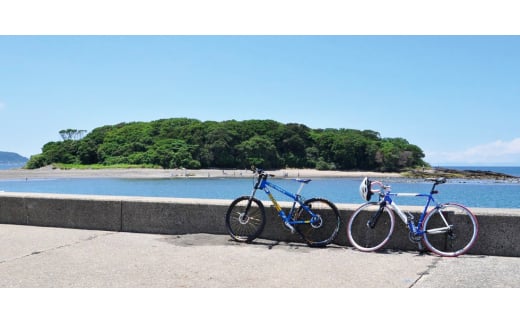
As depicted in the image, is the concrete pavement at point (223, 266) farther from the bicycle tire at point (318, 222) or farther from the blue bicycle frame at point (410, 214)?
the blue bicycle frame at point (410, 214)

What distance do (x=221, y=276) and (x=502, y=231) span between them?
12.7 ft

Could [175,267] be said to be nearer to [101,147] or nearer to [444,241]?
[444,241]

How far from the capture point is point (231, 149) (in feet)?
422

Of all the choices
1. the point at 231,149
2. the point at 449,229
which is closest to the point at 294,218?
the point at 449,229

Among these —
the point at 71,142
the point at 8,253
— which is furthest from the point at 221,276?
the point at 71,142

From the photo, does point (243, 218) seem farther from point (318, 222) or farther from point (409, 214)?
point (409, 214)

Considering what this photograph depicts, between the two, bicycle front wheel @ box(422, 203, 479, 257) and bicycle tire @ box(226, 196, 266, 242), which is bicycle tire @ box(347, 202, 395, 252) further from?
bicycle tire @ box(226, 196, 266, 242)

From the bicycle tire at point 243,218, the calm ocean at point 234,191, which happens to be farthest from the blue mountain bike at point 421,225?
the calm ocean at point 234,191

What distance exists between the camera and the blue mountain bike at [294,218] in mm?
6492

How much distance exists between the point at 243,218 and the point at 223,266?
1.60 m

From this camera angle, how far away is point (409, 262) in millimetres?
5484

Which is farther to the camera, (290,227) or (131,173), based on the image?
(131,173)

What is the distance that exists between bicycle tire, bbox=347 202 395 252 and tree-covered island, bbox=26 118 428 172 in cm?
11453

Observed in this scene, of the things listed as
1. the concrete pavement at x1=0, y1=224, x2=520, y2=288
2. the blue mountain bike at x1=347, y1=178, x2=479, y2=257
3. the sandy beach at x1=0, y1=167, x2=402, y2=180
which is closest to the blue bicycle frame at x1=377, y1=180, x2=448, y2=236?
the blue mountain bike at x1=347, y1=178, x2=479, y2=257
